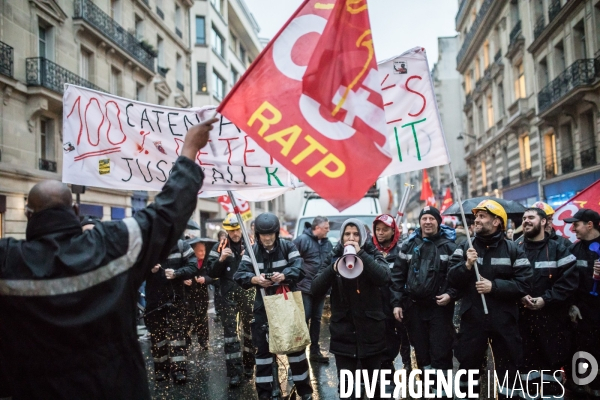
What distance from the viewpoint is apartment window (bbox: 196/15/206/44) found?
111 ft

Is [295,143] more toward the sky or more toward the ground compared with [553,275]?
more toward the sky

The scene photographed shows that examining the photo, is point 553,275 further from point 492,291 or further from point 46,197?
point 46,197

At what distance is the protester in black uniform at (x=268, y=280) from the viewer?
5.06 meters

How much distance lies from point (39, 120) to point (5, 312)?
1684 cm

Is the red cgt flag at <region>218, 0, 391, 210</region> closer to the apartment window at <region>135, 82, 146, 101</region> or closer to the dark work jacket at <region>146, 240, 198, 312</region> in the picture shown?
the dark work jacket at <region>146, 240, 198, 312</region>

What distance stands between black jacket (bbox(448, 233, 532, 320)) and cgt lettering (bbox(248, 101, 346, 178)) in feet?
7.28

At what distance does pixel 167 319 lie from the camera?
6.45 meters

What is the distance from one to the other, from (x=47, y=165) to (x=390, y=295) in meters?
15.2

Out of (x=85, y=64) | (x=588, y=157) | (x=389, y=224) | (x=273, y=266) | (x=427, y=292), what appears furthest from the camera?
(x=85, y=64)

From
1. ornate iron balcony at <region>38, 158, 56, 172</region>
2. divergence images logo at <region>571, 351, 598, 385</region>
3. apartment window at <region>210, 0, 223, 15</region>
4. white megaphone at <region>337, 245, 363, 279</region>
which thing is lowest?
divergence images logo at <region>571, 351, 598, 385</region>

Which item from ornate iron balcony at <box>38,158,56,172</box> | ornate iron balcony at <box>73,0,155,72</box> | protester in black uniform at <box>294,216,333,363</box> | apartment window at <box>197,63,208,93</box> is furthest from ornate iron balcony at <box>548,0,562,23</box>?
apartment window at <box>197,63,208,93</box>

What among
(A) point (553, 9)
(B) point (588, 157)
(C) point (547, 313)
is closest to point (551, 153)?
(B) point (588, 157)

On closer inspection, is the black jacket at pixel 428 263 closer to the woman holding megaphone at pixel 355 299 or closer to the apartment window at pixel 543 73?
the woman holding megaphone at pixel 355 299

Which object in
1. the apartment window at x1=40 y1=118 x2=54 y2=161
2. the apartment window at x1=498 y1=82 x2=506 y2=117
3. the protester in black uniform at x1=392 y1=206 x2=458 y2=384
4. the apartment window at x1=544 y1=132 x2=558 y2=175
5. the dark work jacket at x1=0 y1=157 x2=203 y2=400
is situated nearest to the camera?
the dark work jacket at x1=0 y1=157 x2=203 y2=400
